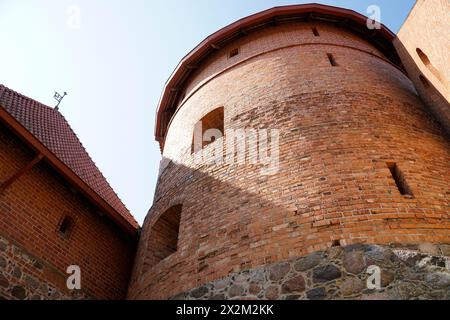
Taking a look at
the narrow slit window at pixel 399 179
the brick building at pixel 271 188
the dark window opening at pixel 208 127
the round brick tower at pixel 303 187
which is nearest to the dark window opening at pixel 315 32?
the round brick tower at pixel 303 187

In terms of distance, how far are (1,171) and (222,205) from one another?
375 cm

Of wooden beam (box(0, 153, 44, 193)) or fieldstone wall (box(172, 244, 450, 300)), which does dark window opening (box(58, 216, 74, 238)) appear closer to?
wooden beam (box(0, 153, 44, 193))

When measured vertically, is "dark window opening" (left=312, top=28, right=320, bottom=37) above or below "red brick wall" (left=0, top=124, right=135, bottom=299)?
above

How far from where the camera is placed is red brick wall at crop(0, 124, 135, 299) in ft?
19.9

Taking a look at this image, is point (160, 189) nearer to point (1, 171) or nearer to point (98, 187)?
point (98, 187)

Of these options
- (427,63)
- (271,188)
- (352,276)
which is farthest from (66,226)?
(427,63)

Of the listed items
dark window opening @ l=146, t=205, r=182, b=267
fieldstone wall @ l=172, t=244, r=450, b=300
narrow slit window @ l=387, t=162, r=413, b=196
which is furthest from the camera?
dark window opening @ l=146, t=205, r=182, b=267

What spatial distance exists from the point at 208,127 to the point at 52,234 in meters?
4.00

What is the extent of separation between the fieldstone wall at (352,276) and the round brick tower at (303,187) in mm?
13

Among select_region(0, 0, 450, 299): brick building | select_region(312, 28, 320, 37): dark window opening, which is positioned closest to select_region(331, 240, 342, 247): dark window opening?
select_region(0, 0, 450, 299): brick building

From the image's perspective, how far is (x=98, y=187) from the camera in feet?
29.2

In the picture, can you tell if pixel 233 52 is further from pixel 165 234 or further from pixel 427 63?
pixel 165 234

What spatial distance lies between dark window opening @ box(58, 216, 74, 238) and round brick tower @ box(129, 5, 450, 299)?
57.7 inches

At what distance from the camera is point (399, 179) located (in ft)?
18.6
